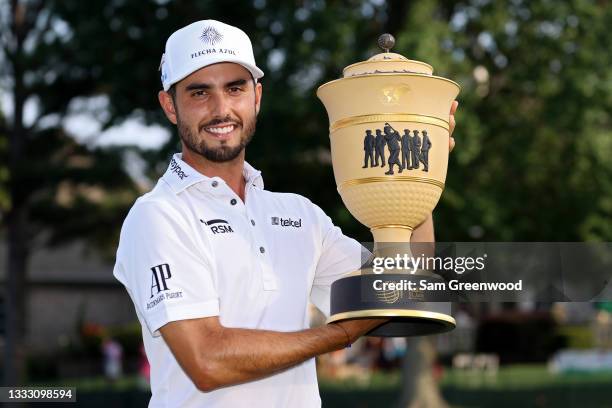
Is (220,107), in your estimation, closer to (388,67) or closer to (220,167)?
(220,167)

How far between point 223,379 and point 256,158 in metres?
14.7

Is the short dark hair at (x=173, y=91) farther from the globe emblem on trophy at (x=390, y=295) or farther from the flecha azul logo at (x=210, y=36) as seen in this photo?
the globe emblem on trophy at (x=390, y=295)

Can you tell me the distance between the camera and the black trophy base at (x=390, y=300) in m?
3.66

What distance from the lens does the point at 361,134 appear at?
3.81 m

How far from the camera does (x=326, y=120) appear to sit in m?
18.8

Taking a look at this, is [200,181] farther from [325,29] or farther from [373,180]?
[325,29]

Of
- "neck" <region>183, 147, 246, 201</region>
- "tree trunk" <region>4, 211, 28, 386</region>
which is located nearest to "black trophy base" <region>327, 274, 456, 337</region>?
"neck" <region>183, 147, 246, 201</region>

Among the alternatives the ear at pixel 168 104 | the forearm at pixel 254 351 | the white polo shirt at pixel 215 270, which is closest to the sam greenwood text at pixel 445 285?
the forearm at pixel 254 351

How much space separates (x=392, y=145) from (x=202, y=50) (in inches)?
30.2

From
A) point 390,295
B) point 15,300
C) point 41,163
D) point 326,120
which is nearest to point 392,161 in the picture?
point 390,295

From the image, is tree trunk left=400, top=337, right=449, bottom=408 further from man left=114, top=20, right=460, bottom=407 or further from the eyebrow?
the eyebrow

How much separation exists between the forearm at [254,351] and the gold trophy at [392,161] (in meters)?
0.15

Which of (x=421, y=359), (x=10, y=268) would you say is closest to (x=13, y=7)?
(x=10, y=268)

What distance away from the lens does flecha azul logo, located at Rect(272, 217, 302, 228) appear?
407 centimetres
